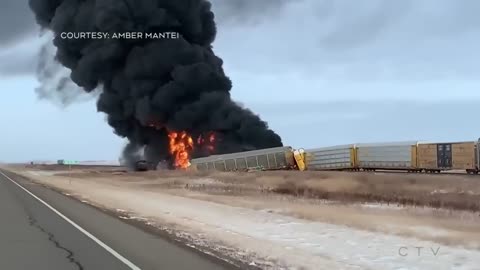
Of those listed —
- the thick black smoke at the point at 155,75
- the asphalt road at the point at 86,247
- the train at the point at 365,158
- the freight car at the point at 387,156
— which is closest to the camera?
the asphalt road at the point at 86,247

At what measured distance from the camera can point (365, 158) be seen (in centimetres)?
4522

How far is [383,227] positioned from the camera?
567 inches

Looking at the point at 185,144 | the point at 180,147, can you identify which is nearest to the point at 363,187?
the point at 185,144

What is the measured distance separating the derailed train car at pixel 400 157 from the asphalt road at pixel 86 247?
1025 inches

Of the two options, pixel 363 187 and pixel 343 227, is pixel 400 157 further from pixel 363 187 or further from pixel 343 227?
pixel 343 227

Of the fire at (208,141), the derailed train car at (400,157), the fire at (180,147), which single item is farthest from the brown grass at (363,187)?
the fire at (208,141)

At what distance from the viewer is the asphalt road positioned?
9.40m

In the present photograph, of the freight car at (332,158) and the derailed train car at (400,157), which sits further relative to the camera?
the freight car at (332,158)

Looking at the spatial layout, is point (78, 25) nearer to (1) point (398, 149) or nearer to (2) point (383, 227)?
(1) point (398, 149)

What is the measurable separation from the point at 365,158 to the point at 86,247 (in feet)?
118

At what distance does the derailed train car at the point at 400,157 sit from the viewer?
37000 mm

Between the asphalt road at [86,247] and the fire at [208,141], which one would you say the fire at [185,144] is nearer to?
the fire at [208,141]

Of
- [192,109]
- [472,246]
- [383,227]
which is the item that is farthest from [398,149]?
[472,246]

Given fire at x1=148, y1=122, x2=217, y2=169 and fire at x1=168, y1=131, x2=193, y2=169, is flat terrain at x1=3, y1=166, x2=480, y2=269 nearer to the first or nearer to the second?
fire at x1=148, y1=122, x2=217, y2=169
